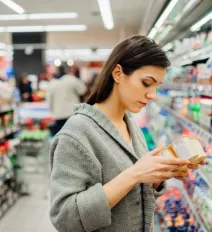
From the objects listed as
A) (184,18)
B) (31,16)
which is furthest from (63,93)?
(184,18)

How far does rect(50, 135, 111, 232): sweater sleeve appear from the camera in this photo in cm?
125

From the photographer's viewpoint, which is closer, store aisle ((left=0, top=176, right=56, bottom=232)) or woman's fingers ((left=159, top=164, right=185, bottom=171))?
woman's fingers ((left=159, top=164, right=185, bottom=171))

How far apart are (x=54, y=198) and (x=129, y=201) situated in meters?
0.32

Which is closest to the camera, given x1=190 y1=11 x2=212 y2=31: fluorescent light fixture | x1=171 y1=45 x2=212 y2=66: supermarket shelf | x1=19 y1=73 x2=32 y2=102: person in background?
x1=171 y1=45 x2=212 y2=66: supermarket shelf

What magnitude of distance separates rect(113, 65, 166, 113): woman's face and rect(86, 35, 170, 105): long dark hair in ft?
0.07

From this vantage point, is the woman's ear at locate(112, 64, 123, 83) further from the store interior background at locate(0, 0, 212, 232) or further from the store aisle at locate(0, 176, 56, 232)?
the store aisle at locate(0, 176, 56, 232)

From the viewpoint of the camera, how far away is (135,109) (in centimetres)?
145

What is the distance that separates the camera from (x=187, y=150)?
1.41 metres

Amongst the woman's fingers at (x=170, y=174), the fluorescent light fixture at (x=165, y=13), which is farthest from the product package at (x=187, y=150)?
the fluorescent light fixture at (x=165, y=13)

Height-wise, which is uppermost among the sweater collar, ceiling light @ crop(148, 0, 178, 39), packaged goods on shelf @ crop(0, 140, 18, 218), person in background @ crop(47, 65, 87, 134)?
ceiling light @ crop(148, 0, 178, 39)

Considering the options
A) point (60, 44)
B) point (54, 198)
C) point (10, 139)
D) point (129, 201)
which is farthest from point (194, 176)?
point (60, 44)

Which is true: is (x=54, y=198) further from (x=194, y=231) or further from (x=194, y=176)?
(x=194, y=176)

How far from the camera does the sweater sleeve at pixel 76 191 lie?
4.09ft

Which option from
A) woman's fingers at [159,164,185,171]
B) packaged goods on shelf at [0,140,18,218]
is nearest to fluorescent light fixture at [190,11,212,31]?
woman's fingers at [159,164,185,171]
